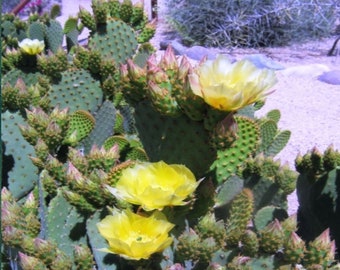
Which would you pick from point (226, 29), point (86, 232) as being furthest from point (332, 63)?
point (86, 232)

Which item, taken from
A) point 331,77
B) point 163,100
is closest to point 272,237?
point 163,100

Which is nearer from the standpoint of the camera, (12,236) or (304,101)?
(12,236)

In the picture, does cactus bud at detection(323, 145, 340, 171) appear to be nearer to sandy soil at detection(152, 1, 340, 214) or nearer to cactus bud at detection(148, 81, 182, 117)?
cactus bud at detection(148, 81, 182, 117)

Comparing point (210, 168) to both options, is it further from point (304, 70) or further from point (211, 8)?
point (211, 8)

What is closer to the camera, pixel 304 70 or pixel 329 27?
pixel 304 70

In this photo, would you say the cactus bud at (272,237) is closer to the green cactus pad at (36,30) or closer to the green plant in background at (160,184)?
the green plant in background at (160,184)

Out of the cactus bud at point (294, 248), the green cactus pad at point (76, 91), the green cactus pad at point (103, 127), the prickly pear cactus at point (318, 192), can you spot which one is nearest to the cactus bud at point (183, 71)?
the cactus bud at point (294, 248)

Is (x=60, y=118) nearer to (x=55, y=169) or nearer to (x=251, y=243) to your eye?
(x=55, y=169)
